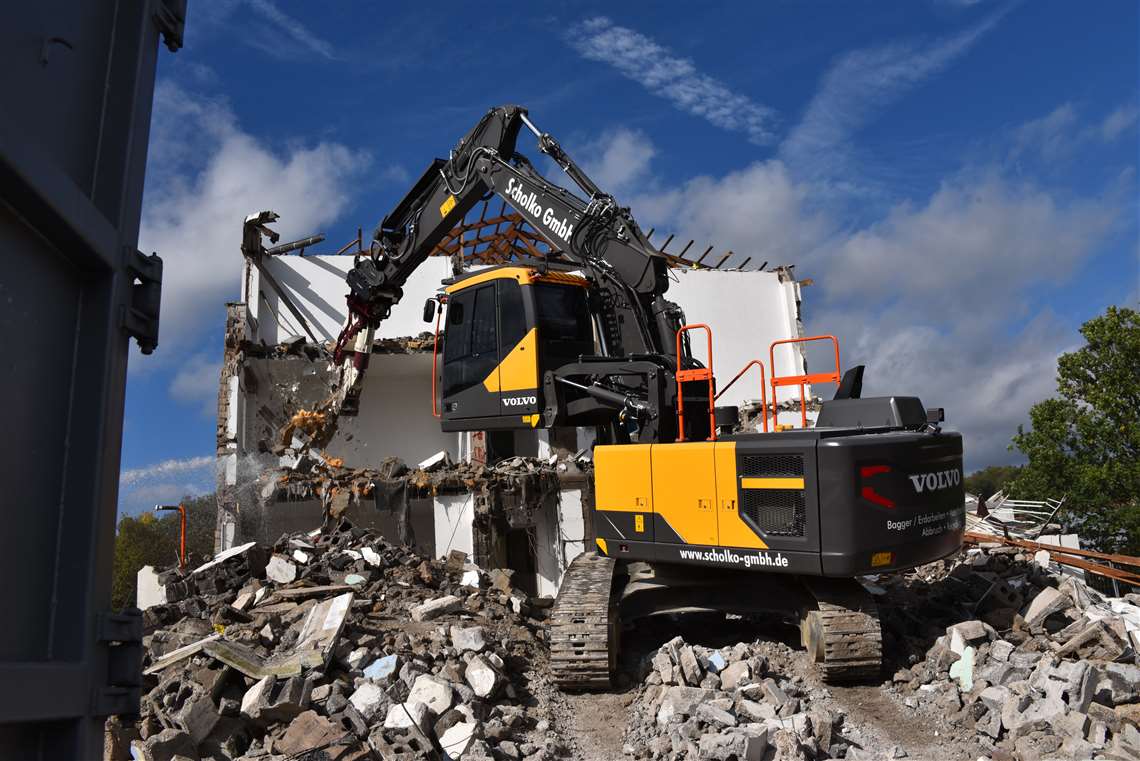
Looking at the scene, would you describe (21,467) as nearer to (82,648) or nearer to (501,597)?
(82,648)

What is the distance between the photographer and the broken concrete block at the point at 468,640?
7815 millimetres

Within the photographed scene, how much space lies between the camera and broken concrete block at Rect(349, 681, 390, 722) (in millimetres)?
6516

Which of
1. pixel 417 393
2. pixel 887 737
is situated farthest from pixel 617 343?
pixel 417 393

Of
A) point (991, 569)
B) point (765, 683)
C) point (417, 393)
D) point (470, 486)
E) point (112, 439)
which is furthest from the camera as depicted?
point (417, 393)

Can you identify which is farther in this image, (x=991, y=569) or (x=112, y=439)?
(x=991, y=569)

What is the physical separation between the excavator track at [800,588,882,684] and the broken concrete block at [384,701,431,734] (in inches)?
132

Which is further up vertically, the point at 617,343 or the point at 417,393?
the point at 417,393

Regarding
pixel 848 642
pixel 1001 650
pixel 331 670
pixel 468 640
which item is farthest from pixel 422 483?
pixel 1001 650

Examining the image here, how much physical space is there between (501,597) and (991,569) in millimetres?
5800

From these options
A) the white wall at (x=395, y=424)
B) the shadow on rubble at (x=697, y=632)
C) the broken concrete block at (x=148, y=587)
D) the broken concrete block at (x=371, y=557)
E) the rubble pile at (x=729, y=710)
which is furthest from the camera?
the white wall at (x=395, y=424)

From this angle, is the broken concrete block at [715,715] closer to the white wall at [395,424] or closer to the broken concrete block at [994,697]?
the broken concrete block at [994,697]

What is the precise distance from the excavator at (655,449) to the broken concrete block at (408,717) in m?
1.52

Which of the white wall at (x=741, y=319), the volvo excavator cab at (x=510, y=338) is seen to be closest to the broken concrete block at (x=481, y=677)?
the volvo excavator cab at (x=510, y=338)

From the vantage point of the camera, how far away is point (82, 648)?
2.29m
